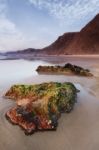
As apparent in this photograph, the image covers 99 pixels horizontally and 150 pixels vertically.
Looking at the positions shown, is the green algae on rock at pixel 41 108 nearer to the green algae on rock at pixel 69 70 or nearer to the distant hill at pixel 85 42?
the green algae on rock at pixel 69 70

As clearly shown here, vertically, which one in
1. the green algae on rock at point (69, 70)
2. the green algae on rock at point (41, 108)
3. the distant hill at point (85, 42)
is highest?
the green algae on rock at point (41, 108)

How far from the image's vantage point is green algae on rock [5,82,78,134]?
171 inches

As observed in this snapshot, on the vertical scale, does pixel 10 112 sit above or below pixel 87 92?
above

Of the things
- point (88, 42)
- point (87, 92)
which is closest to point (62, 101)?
point (87, 92)

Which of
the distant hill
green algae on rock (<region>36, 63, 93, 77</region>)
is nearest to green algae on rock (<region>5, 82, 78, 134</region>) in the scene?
green algae on rock (<region>36, 63, 93, 77</region>)

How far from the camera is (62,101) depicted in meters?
5.21

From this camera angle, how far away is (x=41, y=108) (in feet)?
15.2

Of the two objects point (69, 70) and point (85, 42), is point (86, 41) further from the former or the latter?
point (69, 70)

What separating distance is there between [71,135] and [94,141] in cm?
42

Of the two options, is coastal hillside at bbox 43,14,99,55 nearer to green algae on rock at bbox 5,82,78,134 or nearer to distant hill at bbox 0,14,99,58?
distant hill at bbox 0,14,99,58

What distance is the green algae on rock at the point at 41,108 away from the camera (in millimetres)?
4340

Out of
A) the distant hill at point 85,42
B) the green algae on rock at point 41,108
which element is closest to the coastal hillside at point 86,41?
the distant hill at point 85,42

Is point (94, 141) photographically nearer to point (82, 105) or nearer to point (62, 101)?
point (62, 101)

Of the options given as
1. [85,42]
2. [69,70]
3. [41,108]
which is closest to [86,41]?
[85,42]
